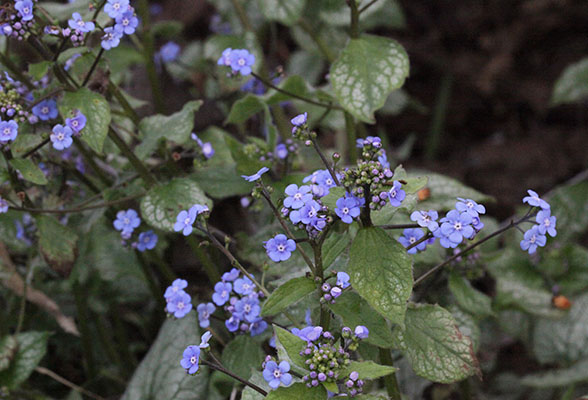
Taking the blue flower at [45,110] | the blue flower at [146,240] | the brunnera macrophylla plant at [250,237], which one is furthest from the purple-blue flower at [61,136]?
the blue flower at [146,240]

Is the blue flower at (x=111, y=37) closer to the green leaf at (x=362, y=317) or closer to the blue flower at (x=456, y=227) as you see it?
the green leaf at (x=362, y=317)

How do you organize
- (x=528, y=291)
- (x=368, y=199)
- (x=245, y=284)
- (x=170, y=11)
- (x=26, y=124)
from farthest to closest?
1. (x=170, y=11)
2. (x=528, y=291)
3. (x=26, y=124)
4. (x=245, y=284)
5. (x=368, y=199)

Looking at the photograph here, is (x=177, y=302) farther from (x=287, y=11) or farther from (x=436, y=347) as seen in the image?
(x=287, y=11)

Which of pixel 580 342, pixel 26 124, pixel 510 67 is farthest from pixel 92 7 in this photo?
pixel 510 67

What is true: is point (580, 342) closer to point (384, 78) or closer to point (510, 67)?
point (384, 78)

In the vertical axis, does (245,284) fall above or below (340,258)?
below

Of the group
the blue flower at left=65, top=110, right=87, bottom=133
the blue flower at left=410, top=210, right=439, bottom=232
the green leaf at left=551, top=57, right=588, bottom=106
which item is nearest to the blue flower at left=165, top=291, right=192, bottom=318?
the blue flower at left=65, top=110, right=87, bottom=133
